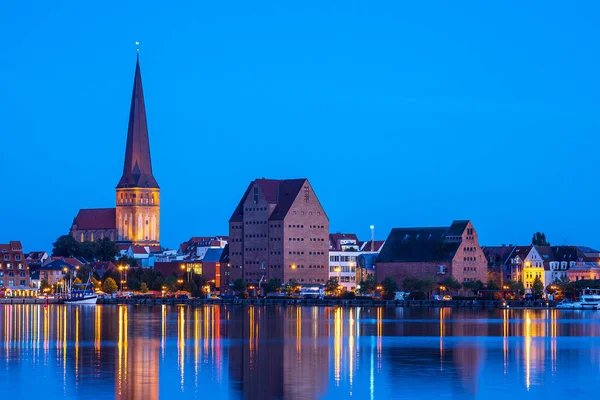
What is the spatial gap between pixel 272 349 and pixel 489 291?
299 feet

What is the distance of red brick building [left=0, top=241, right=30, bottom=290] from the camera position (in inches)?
6171

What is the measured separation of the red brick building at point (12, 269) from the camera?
157m

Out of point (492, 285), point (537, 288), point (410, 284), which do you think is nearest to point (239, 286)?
point (410, 284)

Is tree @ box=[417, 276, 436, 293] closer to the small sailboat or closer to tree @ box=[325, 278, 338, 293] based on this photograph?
tree @ box=[325, 278, 338, 293]

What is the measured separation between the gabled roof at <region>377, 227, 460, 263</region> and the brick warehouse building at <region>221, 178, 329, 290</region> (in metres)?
11.0

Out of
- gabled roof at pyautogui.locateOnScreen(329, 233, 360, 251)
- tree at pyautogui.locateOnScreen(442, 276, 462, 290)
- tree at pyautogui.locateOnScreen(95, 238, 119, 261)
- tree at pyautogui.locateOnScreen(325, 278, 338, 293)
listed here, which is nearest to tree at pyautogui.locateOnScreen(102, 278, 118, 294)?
tree at pyautogui.locateOnScreen(325, 278, 338, 293)

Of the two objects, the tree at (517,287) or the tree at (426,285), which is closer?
the tree at (426,285)

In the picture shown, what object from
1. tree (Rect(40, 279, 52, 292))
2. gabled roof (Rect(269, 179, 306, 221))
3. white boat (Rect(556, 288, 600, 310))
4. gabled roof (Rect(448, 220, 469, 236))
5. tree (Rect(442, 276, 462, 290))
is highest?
gabled roof (Rect(269, 179, 306, 221))

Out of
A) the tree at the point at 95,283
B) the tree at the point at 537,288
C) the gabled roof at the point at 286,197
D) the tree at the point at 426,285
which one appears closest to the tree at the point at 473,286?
the tree at the point at 426,285

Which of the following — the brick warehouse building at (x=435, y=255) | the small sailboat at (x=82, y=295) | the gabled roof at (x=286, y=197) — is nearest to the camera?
the small sailboat at (x=82, y=295)

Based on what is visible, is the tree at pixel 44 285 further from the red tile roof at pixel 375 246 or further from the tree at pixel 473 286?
the tree at pixel 473 286

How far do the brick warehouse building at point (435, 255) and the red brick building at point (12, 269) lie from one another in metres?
45.6

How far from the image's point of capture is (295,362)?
44656 millimetres

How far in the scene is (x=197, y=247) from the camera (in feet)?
630
